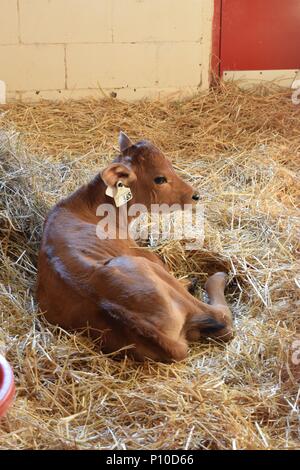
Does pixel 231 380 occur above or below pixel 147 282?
below

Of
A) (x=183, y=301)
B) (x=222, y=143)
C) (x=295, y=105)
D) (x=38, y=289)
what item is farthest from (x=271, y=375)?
(x=295, y=105)

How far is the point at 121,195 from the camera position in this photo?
3.98 metres

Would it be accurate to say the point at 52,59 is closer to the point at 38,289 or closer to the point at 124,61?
the point at 124,61

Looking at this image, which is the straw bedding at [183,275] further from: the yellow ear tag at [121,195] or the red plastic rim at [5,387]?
the yellow ear tag at [121,195]

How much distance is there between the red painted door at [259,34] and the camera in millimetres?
7098

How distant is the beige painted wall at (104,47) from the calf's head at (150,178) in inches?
114

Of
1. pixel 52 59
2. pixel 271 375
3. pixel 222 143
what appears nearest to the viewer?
pixel 271 375

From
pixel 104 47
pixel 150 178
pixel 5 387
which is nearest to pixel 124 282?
pixel 5 387

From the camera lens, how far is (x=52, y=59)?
6797mm

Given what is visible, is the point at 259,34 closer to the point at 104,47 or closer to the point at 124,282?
the point at 104,47

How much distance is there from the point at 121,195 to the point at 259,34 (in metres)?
3.94

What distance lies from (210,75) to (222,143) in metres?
1.29

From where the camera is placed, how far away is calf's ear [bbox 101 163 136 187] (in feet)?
12.7

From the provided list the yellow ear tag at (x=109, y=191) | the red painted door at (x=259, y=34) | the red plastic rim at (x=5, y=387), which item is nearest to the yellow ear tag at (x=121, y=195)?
the yellow ear tag at (x=109, y=191)
